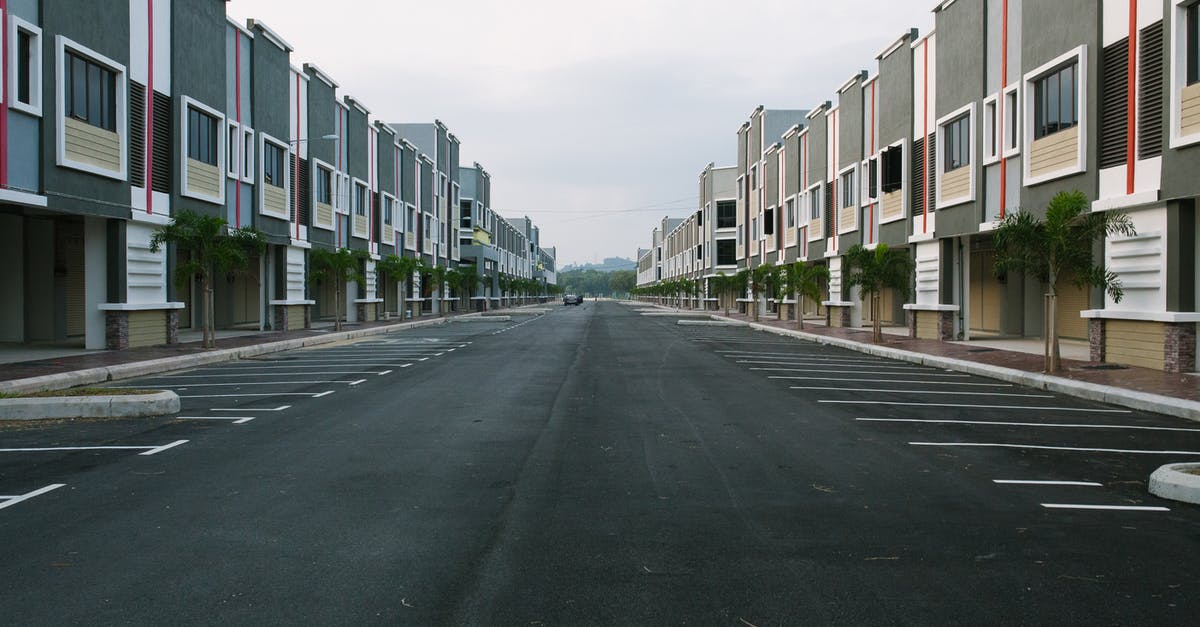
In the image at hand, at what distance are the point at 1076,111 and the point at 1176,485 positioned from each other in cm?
1470

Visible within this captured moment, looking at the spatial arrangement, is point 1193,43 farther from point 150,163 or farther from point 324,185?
point 324,185

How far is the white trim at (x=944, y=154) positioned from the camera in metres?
23.4

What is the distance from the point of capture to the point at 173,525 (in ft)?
18.7

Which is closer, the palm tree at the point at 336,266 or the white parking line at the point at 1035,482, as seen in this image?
the white parking line at the point at 1035,482

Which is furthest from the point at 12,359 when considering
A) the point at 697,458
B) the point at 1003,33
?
the point at 1003,33

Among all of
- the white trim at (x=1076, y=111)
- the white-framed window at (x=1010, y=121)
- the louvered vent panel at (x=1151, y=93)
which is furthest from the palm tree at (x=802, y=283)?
the louvered vent panel at (x=1151, y=93)

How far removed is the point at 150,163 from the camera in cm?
2216

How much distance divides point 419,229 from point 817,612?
5224 centimetres

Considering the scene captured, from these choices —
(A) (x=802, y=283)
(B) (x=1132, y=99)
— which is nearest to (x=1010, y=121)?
(B) (x=1132, y=99)

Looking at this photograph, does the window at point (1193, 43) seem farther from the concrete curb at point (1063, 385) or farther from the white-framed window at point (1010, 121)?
the white-framed window at point (1010, 121)

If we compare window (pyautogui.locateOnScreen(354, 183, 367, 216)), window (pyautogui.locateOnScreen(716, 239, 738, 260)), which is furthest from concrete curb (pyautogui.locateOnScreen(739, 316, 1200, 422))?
window (pyautogui.locateOnScreen(716, 239, 738, 260))

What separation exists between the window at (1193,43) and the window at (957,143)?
8.93 m

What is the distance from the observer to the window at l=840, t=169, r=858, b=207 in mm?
34625

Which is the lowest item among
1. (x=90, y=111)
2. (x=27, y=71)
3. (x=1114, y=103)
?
(x=1114, y=103)
